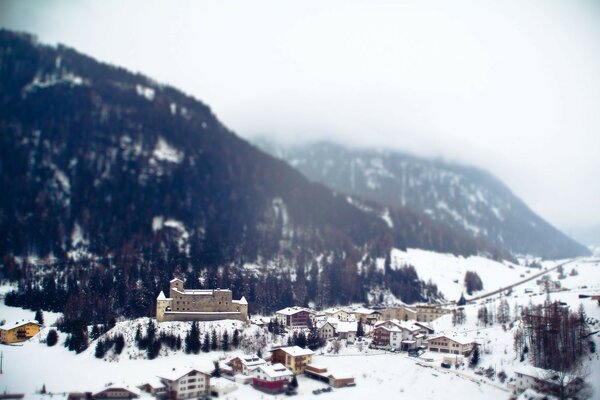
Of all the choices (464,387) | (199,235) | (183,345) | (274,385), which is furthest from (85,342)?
(199,235)

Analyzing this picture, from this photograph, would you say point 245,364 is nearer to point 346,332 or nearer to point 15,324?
point 346,332

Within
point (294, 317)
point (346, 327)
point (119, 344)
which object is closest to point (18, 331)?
point (119, 344)

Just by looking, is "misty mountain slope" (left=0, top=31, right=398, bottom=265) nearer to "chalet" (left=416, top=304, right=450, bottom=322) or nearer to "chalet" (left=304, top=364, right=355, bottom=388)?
"chalet" (left=416, top=304, right=450, bottom=322)

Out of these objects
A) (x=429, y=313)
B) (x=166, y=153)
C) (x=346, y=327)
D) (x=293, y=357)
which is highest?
(x=166, y=153)

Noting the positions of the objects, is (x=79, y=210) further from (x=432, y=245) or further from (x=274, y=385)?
(x=432, y=245)

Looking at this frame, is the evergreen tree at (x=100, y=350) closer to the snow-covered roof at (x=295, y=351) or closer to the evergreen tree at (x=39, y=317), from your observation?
the evergreen tree at (x=39, y=317)

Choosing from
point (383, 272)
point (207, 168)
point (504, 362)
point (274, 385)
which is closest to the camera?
point (274, 385)

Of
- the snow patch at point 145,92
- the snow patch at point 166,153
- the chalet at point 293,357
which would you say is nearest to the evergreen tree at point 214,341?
the chalet at point 293,357
